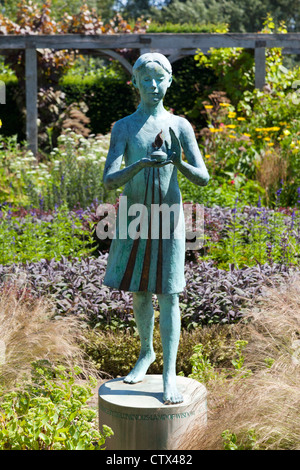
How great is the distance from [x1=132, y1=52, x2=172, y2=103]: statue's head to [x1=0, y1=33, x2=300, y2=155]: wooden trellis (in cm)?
824

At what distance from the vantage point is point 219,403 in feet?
11.1

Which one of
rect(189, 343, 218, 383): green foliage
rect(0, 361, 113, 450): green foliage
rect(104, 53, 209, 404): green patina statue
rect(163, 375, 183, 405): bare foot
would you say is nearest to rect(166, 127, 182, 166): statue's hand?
rect(104, 53, 209, 404): green patina statue

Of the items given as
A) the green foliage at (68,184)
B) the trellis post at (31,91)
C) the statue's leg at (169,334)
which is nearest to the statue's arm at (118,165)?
the statue's leg at (169,334)

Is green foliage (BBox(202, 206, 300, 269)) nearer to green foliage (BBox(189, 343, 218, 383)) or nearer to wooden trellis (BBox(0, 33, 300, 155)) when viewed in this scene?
green foliage (BBox(189, 343, 218, 383))

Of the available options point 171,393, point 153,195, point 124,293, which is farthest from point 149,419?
point 124,293

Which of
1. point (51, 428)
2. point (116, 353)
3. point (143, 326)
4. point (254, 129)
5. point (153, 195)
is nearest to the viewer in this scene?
point (51, 428)

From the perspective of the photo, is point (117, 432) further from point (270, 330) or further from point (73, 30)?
point (73, 30)

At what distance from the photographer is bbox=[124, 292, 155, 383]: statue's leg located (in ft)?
10.8

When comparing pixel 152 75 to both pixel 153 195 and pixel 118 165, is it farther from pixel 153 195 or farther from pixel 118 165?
pixel 153 195

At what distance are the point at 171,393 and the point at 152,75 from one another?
5.29 ft

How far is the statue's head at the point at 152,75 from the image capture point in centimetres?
300

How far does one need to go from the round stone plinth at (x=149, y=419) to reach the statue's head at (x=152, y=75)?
1538mm

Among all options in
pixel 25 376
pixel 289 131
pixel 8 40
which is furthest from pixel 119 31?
pixel 25 376

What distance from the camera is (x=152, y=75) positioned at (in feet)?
9.84
